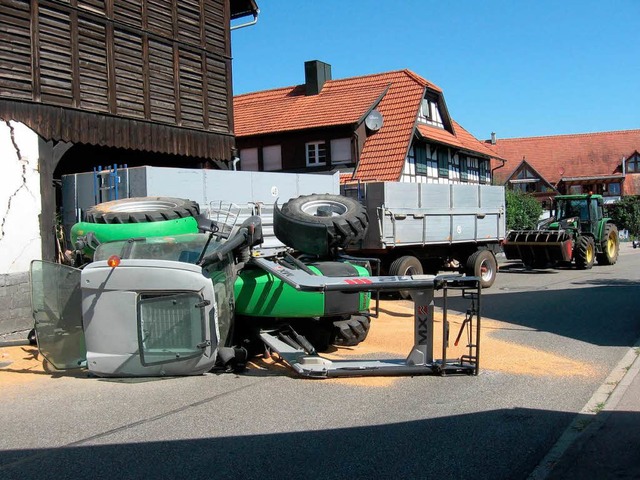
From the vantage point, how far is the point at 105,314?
727 centimetres

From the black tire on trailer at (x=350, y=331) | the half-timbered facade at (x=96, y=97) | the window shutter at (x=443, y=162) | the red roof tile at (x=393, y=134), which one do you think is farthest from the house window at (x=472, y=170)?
the black tire on trailer at (x=350, y=331)

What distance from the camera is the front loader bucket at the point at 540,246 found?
22.1m

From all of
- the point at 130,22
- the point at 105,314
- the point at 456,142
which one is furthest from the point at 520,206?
the point at 105,314

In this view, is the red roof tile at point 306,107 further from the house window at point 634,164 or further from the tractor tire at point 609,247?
the house window at point 634,164

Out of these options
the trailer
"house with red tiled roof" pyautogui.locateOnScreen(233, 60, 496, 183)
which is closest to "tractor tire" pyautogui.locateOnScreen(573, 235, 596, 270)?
the trailer

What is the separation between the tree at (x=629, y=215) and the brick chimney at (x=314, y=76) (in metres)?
28.6

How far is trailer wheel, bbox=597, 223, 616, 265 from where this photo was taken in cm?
2533

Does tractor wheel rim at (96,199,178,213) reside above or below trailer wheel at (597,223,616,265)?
above

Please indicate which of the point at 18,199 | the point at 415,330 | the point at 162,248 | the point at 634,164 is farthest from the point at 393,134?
the point at 634,164

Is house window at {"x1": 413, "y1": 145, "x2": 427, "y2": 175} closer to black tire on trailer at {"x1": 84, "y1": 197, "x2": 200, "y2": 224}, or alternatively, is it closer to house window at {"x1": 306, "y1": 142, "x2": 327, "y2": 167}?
house window at {"x1": 306, "y1": 142, "x2": 327, "y2": 167}

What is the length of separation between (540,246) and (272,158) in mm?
13594

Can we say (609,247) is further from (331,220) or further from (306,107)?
(331,220)

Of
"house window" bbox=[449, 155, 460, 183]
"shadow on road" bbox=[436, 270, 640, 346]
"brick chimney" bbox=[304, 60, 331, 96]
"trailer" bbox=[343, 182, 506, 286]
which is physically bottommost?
"shadow on road" bbox=[436, 270, 640, 346]

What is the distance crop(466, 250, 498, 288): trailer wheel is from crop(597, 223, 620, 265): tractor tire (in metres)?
9.07
